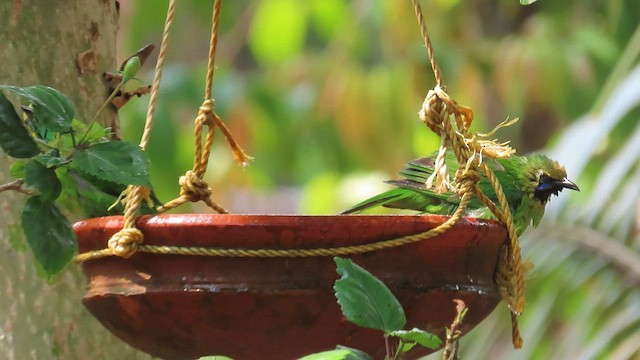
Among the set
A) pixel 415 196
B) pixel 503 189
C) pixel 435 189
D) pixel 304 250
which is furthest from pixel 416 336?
pixel 503 189

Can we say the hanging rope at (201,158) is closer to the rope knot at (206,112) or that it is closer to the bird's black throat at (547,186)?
the rope knot at (206,112)

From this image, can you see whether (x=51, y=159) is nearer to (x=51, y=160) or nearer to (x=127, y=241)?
(x=51, y=160)

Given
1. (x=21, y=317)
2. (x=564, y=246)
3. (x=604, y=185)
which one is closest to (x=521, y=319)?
(x=564, y=246)

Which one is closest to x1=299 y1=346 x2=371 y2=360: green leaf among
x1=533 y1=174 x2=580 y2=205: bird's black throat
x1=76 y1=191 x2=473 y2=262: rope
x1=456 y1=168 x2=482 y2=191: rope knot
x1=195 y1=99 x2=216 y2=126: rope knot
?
x1=76 y1=191 x2=473 y2=262: rope

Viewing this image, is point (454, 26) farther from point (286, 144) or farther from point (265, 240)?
point (265, 240)

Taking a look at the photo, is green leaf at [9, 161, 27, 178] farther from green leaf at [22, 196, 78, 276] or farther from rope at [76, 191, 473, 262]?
rope at [76, 191, 473, 262]

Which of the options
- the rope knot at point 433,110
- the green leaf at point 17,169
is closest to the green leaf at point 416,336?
the rope knot at point 433,110

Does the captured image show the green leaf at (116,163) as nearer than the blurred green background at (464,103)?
Yes
